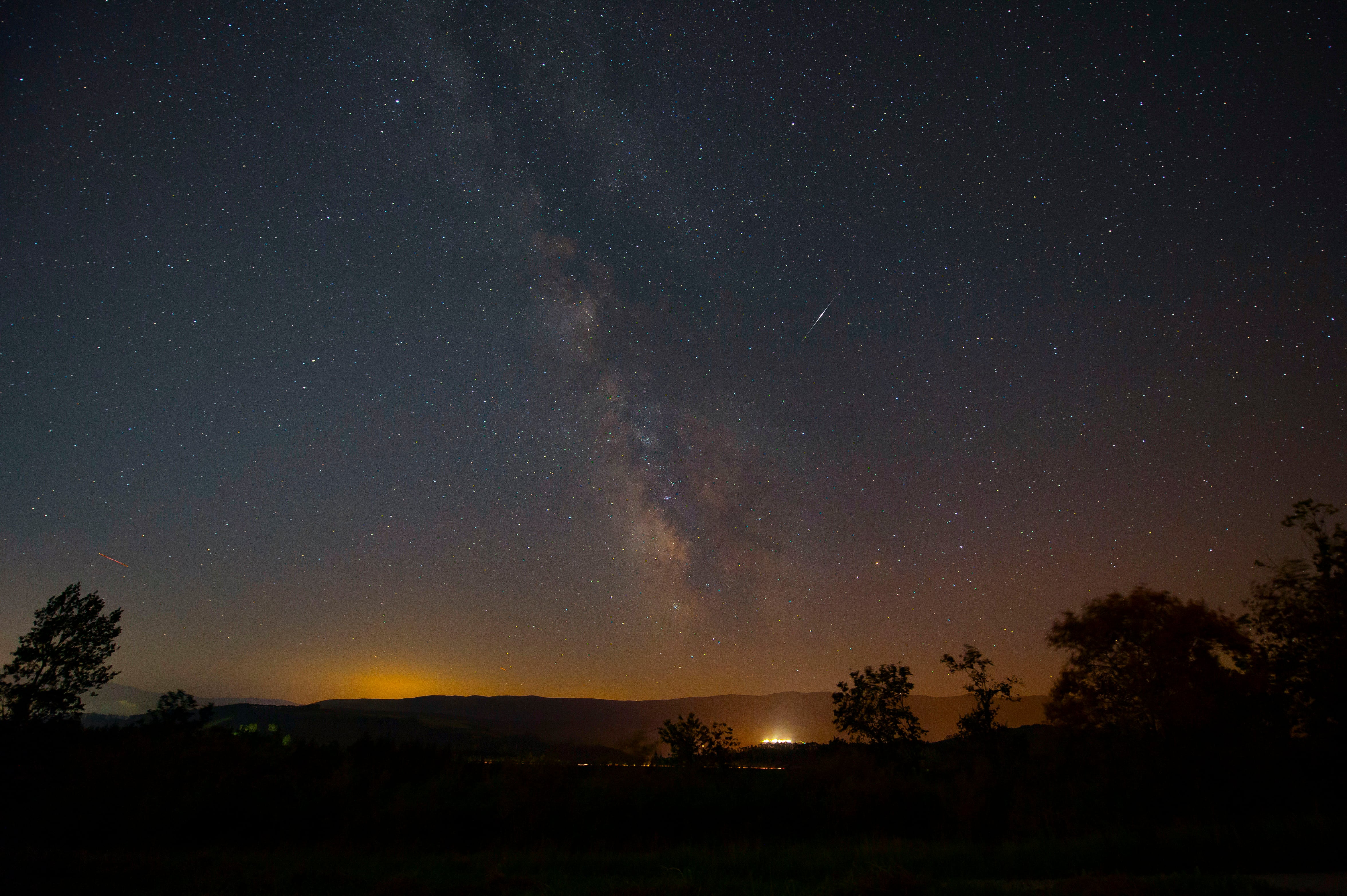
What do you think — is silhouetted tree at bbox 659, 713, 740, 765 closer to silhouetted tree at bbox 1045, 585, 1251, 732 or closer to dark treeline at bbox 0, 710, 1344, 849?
dark treeline at bbox 0, 710, 1344, 849

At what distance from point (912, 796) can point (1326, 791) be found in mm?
10295

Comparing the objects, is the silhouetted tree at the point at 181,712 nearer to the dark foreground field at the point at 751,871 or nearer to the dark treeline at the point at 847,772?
the dark treeline at the point at 847,772

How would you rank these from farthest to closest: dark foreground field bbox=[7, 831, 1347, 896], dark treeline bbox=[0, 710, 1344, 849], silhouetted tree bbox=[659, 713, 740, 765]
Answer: silhouetted tree bbox=[659, 713, 740, 765]
dark treeline bbox=[0, 710, 1344, 849]
dark foreground field bbox=[7, 831, 1347, 896]

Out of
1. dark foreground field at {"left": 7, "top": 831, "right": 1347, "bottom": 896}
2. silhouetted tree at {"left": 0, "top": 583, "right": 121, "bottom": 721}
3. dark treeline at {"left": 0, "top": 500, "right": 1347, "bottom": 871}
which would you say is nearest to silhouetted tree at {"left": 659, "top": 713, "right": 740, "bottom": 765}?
dark treeline at {"left": 0, "top": 500, "right": 1347, "bottom": 871}

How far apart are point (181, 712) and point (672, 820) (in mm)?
27950

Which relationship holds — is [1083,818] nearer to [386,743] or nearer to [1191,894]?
[1191,894]

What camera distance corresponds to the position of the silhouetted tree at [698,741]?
24656 mm

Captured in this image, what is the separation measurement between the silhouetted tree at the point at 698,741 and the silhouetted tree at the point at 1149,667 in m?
12.7

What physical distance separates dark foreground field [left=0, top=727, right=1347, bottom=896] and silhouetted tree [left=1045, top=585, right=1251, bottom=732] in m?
1.36

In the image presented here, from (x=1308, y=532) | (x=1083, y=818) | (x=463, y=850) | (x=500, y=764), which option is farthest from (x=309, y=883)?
(x=1308, y=532)

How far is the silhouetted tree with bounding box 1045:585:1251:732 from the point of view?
831 inches

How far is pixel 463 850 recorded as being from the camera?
1791cm

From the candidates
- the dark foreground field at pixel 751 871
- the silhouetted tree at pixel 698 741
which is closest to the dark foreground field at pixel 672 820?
the dark foreground field at pixel 751 871

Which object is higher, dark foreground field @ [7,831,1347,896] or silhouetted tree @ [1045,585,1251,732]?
silhouetted tree @ [1045,585,1251,732]
